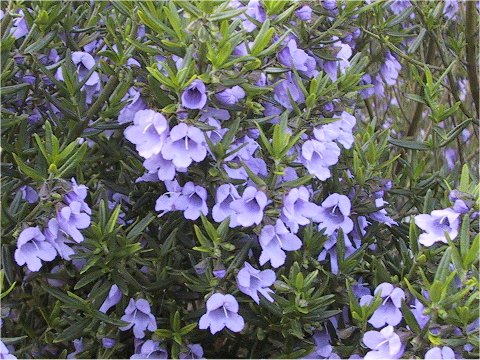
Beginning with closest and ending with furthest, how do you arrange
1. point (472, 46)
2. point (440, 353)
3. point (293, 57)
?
point (440, 353)
point (293, 57)
point (472, 46)

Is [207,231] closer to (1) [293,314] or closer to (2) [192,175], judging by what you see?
(2) [192,175]

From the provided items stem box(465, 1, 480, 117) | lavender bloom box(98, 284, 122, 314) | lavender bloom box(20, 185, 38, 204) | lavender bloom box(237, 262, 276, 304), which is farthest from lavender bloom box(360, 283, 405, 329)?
stem box(465, 1, 480, 117)

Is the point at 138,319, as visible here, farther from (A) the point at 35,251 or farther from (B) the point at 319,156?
(B) the point at 319,156

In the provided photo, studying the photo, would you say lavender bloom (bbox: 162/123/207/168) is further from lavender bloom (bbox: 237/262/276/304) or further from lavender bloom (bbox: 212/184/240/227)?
lavender bloom (bbox: 237/262/276/304)

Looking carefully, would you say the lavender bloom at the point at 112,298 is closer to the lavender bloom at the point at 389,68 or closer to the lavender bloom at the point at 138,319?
the lavender bloom at the point at 138,319

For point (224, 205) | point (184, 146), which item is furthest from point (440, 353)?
point (184, 146)
